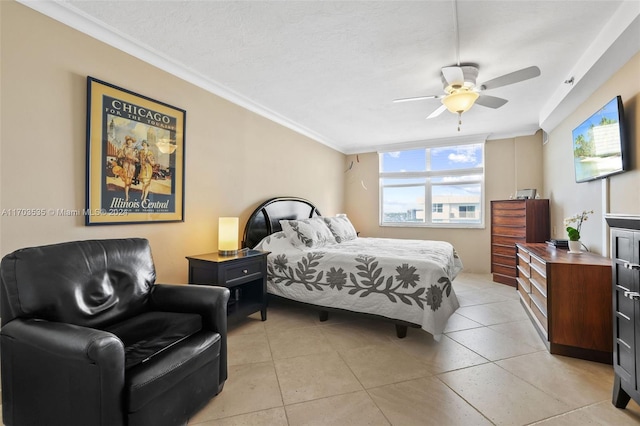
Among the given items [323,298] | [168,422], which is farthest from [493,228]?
[168,422]

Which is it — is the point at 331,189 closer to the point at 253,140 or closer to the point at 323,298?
the point at 253,140

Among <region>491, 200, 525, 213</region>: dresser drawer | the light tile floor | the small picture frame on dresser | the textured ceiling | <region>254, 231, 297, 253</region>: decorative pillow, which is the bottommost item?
the light tile floor

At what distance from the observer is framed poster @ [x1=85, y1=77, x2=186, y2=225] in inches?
85.4

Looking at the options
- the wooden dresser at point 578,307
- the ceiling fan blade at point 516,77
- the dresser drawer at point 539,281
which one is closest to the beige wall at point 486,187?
the dresser drawer at point 539,281

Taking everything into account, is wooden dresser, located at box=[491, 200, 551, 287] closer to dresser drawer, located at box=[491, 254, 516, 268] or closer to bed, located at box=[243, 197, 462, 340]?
dresser drawer, located at box=[491, 254, 516, 268]

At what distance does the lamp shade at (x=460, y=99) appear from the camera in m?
2.65

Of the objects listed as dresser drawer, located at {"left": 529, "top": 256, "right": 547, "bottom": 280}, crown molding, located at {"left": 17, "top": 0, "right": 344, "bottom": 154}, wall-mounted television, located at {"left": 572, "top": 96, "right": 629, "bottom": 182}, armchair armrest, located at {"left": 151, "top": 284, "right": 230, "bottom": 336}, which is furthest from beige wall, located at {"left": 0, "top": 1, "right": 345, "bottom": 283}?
wall-mounted television, located at {"left": 572, "top": 96, "right": 629, "bottom": 182}

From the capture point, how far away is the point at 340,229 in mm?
4383

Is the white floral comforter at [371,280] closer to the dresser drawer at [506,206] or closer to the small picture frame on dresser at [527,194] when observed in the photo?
the dresser drawer at [506,206]

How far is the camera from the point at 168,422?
143cm

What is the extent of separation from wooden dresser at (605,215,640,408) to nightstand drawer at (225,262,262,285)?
2739 millimetres

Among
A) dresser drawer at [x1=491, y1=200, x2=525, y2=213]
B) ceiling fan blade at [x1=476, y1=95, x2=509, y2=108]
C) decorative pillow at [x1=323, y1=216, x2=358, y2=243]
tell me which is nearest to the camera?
ceiling fan blade at [x1=476, y1=95, x2=509, y2=108]

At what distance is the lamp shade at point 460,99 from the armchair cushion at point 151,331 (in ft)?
9.19

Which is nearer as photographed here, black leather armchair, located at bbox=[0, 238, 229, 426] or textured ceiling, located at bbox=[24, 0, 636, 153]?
black leather armchair, located at bbox=[0, 238, 229, 426]
